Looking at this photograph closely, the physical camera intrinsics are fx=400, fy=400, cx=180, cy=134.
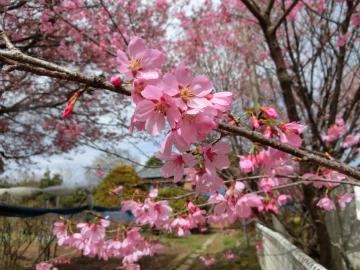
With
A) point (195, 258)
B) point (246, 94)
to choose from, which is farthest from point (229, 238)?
point (246, 94)

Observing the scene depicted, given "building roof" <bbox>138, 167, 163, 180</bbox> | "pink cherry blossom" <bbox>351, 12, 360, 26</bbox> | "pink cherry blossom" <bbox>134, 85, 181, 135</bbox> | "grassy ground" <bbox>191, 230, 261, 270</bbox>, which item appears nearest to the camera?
"pink cherry blossom" <bbox>134, 85, 181, 135</bbox>

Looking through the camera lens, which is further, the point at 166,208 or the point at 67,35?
the point at 67,35

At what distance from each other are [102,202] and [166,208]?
61.7ft

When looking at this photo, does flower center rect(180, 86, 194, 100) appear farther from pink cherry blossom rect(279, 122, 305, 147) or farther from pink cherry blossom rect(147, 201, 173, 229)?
pink cherry blossom rect(147, 201, 173, 229)

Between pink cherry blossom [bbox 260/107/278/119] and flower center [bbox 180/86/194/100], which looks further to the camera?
pink cherry blossom [bbox 260/107/278/119]

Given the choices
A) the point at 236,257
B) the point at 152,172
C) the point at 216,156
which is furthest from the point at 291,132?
the point at 236,257

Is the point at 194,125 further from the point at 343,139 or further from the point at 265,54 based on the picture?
the point at 265,54

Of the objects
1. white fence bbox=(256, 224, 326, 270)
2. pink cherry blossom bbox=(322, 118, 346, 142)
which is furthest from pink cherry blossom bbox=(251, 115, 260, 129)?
pink cherry blossom bbox=(322, 118, 346, 142)

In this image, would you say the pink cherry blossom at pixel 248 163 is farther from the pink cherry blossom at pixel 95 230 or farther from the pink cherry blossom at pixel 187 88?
the pink cherry blossom at pixel 95 230

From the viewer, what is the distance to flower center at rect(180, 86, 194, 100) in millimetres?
1038

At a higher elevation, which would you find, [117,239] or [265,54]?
[265,54]

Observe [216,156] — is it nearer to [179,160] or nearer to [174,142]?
[179,160]

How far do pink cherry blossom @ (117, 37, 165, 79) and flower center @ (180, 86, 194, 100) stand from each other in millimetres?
82

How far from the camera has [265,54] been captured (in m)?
7.77
